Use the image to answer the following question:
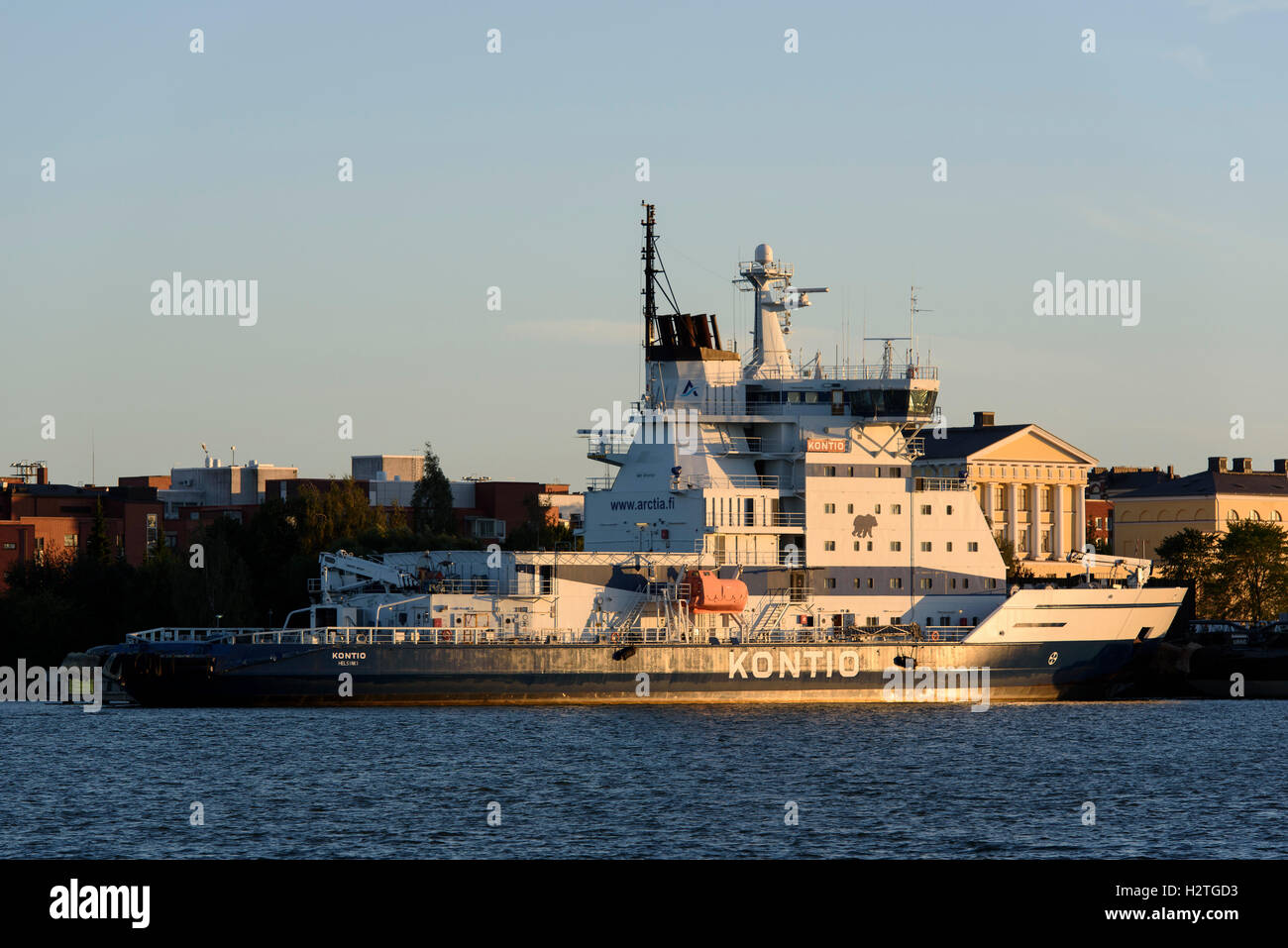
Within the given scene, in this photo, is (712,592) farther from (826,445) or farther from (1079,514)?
(1079,514)

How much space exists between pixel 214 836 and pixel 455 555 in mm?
25484

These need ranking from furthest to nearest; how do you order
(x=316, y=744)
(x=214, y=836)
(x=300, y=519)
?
1. (x=300, y=519)
2. (x=316, y=744)
3. (x=214, y=836)

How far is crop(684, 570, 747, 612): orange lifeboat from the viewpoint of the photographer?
5325cm

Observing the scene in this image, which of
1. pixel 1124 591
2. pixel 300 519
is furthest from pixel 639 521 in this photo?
pixel 300 519

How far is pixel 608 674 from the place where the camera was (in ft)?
172

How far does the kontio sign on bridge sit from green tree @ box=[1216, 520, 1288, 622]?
146ft

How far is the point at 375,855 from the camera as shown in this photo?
90.3ft

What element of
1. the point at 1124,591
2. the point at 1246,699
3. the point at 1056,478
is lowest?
the point at 1246,699

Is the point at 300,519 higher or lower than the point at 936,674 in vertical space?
higher

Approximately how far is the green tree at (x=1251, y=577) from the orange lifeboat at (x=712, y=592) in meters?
48.8

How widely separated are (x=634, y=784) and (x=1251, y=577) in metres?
67.6
